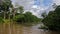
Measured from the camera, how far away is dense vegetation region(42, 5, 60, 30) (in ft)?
16.9

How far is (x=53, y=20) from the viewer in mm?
5184

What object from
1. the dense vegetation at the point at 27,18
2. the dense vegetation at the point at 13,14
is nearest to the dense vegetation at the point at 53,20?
the dense vegetation at the point at 27,18

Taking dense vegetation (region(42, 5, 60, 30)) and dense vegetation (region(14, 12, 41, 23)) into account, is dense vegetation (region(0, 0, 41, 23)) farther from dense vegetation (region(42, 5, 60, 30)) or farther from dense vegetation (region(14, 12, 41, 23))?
dense vegetation (region(42, 5, 60, 30))

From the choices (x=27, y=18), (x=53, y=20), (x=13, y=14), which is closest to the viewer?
(x=53, y=20)

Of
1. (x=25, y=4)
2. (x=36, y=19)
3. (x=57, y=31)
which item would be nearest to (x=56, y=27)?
(x=57, y=31)

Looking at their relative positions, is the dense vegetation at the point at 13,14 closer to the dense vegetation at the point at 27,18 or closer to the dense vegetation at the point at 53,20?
the dense vegetation at the point at 27,18

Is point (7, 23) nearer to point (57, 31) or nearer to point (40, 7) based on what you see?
point (40, 7)

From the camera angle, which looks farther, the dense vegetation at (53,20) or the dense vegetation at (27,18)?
the dense vegetation at (27,18)

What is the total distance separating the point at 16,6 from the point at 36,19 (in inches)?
38.6

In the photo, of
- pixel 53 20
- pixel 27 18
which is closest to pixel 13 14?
pixel 27 18

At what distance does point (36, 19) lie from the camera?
21.0 ft

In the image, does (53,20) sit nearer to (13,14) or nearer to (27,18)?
(27,18)

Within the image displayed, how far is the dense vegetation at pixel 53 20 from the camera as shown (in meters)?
5.15

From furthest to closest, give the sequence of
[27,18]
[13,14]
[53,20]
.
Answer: [13,14], [27,18], [53,20]
